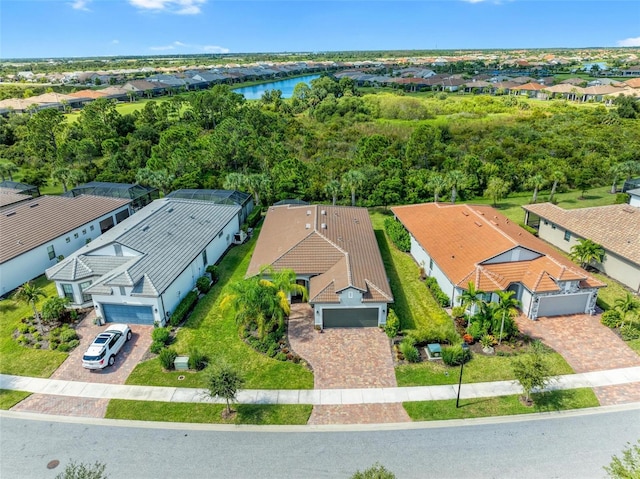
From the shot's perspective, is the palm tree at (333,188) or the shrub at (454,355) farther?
the palm tree at (333,188)

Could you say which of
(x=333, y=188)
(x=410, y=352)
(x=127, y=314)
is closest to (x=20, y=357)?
(x=127, y=314)

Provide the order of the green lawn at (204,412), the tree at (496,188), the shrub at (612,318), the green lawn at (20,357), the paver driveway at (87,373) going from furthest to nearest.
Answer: the tree at (496,188), the shrub at (612,318), the green lawn at (20,357), the paver driveway at (87,373), the green lawn at (204,412)

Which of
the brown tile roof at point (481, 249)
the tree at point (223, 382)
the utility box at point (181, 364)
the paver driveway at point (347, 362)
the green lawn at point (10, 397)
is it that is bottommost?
the green lawn at point (10, 397)

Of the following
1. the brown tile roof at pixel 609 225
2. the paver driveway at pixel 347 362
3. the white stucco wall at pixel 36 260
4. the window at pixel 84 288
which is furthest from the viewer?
the white stucco wall at pixel 36 260

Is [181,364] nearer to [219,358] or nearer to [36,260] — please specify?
[219,358]

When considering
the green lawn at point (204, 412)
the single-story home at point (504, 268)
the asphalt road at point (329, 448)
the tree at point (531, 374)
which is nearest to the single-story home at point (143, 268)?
the green lawn at point (204, 412)

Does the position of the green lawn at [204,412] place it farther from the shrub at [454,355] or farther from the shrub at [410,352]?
the shrub at [454,355]

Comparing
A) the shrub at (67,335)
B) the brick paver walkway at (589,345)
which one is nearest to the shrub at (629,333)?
the brick paver walkway at (589,345)

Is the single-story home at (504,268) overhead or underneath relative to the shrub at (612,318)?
overhead
